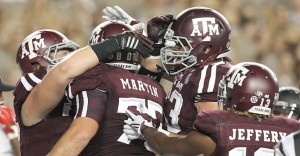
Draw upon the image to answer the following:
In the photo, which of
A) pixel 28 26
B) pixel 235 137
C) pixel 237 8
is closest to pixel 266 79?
pixel 235 137

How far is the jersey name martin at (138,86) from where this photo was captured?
182 inches

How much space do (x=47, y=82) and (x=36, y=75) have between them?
0.54 m

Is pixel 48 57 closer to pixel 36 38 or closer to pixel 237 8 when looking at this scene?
pixel 36 38

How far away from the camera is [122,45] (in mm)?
4594

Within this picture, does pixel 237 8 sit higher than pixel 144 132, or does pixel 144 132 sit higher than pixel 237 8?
pixel 237 8

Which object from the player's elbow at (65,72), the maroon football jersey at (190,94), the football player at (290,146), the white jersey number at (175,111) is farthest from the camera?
the white jersey number at (175,111)

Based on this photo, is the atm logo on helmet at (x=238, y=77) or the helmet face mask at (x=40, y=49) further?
the helmet face mask at (x=40, y=49)

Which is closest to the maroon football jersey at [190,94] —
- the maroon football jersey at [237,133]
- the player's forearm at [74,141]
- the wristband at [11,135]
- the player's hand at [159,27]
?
the player's hand at [159,27]

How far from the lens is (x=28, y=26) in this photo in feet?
33.2

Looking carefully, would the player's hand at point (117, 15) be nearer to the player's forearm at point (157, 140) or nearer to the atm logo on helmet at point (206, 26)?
the atm logo on helmet at point (206, 26)

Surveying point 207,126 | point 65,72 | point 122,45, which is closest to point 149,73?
point 122,45

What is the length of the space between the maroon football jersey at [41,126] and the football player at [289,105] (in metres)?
2.46

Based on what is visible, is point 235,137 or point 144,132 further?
point 144,132

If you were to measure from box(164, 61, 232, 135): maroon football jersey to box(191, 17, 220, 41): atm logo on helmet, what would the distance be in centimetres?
22
